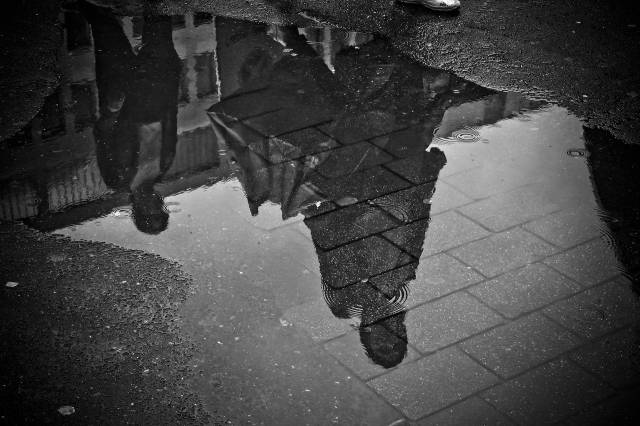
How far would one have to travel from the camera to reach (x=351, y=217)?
18.0 ft

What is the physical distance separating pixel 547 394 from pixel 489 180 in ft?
7.34

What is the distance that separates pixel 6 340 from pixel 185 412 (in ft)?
3.68

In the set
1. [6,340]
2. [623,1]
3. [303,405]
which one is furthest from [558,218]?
[623,1]

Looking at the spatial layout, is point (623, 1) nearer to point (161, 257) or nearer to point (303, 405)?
point (161, 257)

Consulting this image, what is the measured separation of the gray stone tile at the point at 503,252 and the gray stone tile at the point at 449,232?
0.07 meters

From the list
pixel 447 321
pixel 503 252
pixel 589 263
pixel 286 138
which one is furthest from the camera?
pixel 286 138

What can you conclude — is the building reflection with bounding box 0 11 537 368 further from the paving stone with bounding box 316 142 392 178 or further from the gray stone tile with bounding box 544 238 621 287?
the gray stone tile with bounding box 544 238 621 287

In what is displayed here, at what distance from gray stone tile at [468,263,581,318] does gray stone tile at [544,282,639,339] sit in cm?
8

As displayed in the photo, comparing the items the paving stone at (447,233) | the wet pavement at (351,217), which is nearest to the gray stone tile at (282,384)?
the wet pavement at (351,217)

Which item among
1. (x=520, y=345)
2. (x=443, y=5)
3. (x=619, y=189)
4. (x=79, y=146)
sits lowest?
(x=79, y=146)

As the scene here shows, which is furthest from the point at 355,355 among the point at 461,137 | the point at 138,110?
the point at 138,110

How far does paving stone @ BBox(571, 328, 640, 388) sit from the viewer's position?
4.18 metres

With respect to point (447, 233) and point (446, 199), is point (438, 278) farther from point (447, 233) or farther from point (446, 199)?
point (446, 199)

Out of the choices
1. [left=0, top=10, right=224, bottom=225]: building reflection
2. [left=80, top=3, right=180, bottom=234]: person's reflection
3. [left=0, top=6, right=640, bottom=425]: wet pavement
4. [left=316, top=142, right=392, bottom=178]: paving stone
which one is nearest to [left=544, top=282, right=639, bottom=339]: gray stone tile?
[left=0, top=6, right=640, bottom=425]: wet pavement
